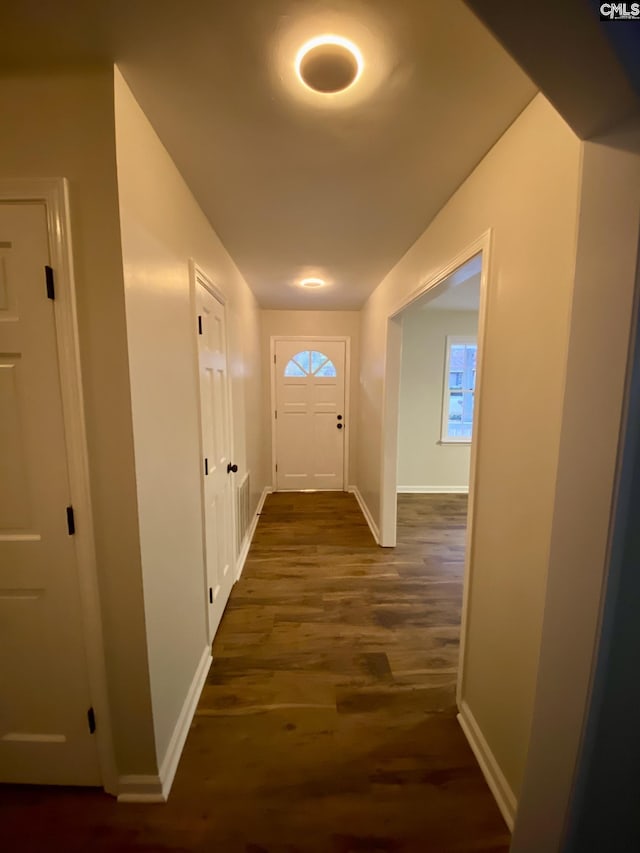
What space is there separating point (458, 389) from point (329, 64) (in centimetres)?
431

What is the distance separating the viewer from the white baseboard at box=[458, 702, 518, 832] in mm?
1223

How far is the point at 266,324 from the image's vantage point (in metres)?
4.63

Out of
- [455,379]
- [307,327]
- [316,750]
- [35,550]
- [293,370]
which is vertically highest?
[307,327]

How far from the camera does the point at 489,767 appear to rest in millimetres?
1348

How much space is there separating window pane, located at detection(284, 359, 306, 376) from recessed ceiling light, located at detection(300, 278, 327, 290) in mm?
1364

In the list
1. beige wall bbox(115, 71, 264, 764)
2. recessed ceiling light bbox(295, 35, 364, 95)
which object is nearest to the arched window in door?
beige wall bbox(115, 71, 264, 764)

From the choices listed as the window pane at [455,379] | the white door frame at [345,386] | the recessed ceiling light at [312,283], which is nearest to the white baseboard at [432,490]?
the white door frame at [345,386]

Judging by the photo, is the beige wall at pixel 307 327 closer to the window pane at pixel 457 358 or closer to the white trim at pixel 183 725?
the window pane at pixel 457 358

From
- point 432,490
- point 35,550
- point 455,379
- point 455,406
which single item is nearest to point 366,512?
point 432,490

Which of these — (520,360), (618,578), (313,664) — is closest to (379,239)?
(520,360)

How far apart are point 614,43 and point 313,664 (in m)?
2.40

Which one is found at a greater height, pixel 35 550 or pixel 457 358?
pixel 457 358

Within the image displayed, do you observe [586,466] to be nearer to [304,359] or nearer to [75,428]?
[75,428]

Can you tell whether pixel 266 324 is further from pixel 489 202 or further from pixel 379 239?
pixel 489 202
